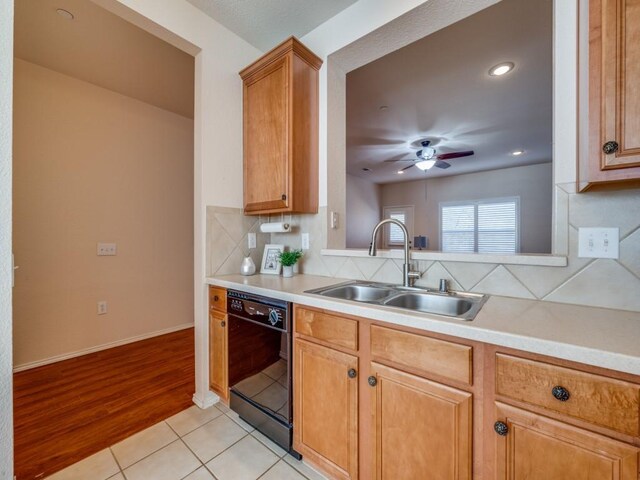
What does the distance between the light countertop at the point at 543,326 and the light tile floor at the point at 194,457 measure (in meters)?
0.86

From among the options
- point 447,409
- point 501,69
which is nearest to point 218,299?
point 447,409

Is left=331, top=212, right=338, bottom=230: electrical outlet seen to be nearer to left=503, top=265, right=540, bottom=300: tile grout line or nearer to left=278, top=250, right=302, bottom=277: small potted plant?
left=278, top=250, right=302, bottom=277: small potted plant

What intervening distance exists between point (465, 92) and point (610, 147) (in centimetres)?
253

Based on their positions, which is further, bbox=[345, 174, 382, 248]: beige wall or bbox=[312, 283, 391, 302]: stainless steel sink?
bbox=[345, 174, 382, 248]: beige wall

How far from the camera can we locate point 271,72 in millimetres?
1898

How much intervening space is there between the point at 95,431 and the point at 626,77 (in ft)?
9.43

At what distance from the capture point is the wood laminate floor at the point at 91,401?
1.46 m

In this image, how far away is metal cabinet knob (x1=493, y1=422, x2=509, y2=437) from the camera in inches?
31.1

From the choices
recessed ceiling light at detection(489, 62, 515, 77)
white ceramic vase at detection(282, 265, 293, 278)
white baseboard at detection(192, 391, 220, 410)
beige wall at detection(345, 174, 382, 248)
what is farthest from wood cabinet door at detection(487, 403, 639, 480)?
beige wall at detection(345, 174, 382, 248)

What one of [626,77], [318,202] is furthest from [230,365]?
[626,77]

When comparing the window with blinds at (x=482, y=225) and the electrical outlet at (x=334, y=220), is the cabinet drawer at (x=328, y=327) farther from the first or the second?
the window with blinds at (x=482, y=225)

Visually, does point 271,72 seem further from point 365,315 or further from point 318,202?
point 365,315

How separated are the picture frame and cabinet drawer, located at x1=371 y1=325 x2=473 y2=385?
44.2 inches

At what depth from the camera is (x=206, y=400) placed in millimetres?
1851
